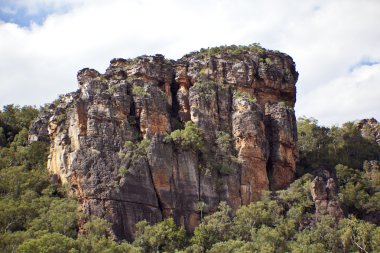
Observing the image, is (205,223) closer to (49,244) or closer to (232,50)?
(49,244)

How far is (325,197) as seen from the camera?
6288cm

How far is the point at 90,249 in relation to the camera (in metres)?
51.8

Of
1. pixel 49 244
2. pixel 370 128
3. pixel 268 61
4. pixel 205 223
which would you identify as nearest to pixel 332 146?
pixel 370 128

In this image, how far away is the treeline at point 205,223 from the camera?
177ft

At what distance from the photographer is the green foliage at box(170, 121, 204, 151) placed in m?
61.8

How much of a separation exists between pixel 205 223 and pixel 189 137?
7925 millimetres

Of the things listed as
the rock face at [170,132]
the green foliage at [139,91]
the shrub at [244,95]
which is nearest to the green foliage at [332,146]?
the rock face at [170,132]

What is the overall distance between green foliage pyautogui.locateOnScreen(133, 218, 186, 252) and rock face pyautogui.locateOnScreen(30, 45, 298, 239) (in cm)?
138

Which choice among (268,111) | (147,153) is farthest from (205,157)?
(268,111)

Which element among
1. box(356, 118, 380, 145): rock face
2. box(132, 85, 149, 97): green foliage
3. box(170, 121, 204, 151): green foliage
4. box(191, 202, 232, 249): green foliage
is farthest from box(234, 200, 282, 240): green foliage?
box(356, 118, 380, 145): rock face

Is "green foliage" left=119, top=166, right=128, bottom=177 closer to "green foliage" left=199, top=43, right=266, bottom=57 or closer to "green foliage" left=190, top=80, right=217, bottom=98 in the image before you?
"green foliage" left=190, top=80, right=217, bottom=98

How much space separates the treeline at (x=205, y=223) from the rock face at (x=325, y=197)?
726mm

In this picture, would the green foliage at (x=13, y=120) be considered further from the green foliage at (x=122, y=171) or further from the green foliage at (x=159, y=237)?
the green foliage at (x=159, y=237)

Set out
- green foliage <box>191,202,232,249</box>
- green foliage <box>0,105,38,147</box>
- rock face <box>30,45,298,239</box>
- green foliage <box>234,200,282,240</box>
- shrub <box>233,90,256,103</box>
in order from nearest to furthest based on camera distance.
Answer: green foliage <box>191,202,232,249</box>
rock face <box>30,45,298,239</box>
green foliage <box>234,200,282,240</box>
shrub <box>233,90,256,103</box>
green foliage <box>0,105,38,147</box>
